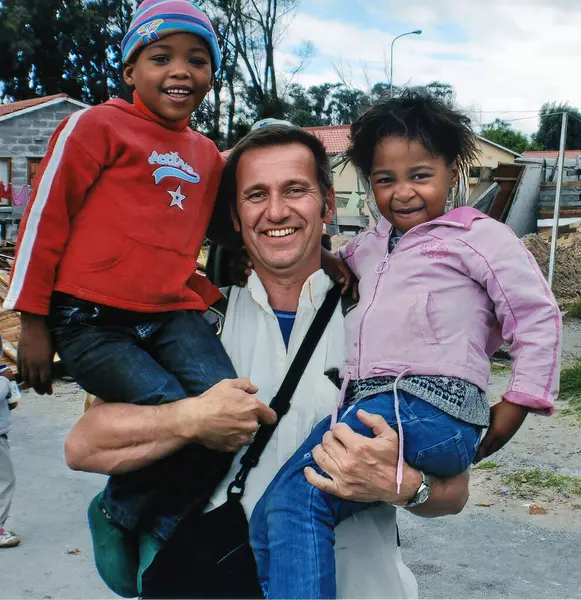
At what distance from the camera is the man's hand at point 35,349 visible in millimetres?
2172

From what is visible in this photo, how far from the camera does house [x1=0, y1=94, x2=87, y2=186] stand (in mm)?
23547

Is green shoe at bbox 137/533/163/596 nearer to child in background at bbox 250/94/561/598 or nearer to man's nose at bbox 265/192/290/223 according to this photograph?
child in background at bbox 250/94/561/598

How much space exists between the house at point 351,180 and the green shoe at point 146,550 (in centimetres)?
123

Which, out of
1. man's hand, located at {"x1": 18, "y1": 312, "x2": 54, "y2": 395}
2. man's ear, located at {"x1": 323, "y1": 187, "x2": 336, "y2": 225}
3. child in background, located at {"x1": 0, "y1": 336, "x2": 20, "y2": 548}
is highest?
man's ear, located at {"x1": 323, "y1": 187, "x2": 336, "y2": 225}

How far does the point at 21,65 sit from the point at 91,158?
32.6m

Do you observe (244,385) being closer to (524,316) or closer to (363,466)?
(363,466)

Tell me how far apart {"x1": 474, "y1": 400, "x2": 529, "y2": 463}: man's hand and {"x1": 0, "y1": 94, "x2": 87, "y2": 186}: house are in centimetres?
2312

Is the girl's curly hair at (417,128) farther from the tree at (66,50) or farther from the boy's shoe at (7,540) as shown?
the tree at (66,50)

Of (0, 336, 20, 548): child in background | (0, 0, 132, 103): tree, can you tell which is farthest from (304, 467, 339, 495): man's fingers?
(0, 0, 132, 103): tree

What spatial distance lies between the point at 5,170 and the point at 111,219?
23711 mm

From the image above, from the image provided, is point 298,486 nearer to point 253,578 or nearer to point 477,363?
point 253,578

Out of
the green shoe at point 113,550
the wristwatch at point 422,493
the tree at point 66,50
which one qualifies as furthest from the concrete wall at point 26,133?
the wristwatch at point 422,493

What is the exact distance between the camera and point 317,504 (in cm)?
200

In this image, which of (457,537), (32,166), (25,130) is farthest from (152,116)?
(32,166)
